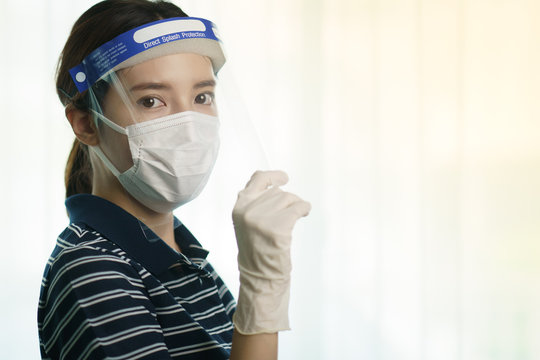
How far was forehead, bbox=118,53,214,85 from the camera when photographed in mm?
938

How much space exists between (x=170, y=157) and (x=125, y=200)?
13 centimetres

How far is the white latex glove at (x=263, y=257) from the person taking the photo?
81 centimetres

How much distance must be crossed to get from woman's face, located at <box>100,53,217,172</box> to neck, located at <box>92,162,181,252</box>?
0.21ft

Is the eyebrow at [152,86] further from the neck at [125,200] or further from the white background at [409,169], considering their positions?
the white background at [409,169]

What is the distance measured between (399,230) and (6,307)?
1588 mm

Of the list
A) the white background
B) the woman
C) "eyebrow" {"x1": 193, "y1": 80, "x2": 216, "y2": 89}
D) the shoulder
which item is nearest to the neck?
the woman

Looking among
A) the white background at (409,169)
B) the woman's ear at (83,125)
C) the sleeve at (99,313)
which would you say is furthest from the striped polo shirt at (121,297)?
the white background at (409,169)

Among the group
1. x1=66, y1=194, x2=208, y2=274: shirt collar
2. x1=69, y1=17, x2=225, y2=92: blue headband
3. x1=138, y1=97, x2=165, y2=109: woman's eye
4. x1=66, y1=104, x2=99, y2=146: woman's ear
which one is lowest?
x1=66, y1=194, x2=208, y2=274: shirt collar

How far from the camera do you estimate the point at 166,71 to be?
94cm

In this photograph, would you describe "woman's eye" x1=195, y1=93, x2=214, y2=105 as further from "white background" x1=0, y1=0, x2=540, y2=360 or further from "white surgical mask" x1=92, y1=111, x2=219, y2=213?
"white background" x1=0, y1=0, x2=540, y2=360

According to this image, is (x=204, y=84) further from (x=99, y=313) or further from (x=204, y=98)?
(x=99, y=313)

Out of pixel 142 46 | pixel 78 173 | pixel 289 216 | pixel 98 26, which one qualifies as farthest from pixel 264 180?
pixel 78 173

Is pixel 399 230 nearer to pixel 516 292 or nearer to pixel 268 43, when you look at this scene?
pixel 516 292

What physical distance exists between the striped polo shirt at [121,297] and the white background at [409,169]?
1337 millimetres
